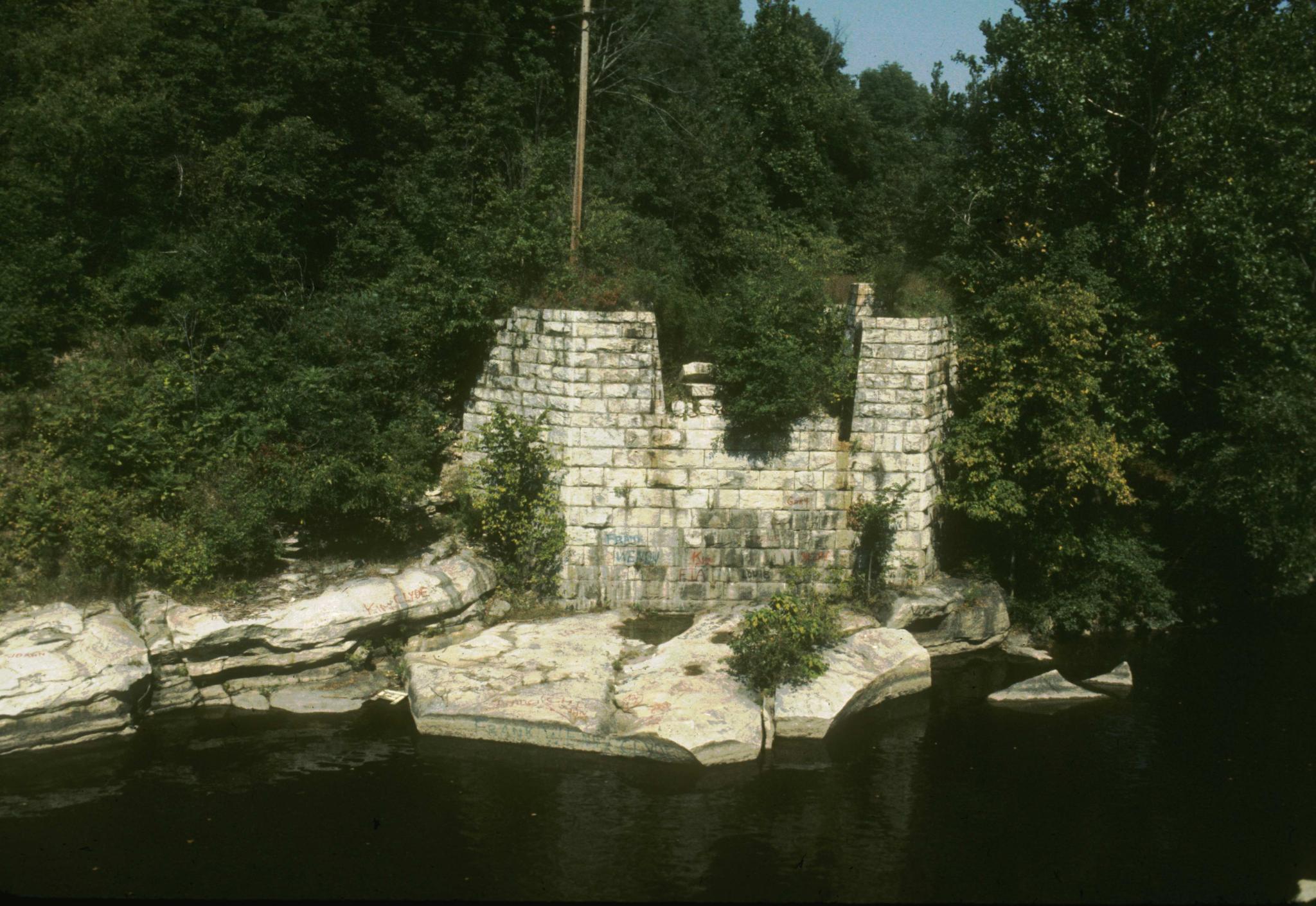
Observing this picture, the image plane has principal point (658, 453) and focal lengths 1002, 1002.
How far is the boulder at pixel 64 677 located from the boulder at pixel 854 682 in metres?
7.08

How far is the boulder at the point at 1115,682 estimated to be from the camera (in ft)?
40.5

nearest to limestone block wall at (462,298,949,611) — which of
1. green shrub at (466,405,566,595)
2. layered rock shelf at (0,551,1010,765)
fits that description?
green shrub at (466,405,566,595)

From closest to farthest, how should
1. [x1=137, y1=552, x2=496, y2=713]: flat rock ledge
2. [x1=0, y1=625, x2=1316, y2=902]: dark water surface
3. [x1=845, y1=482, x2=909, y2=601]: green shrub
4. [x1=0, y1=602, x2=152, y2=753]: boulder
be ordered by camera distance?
[x1=0, y1=625, x2=1316, y2=902]: dark water surface, [x1=0, y1=602, x2=152, y2=753]: boulder, [x1=137, y1=552, x2=496, y2=713]: flat rock ledge, [x1=845, y1=482, x2=909, y2=601]: green shrub

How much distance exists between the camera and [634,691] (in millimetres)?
11102

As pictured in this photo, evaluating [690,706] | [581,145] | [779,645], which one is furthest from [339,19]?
[690,706]

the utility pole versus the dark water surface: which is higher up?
the utility pole

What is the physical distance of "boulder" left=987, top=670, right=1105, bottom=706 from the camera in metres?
12.1

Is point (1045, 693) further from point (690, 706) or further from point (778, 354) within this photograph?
point (778, 354)

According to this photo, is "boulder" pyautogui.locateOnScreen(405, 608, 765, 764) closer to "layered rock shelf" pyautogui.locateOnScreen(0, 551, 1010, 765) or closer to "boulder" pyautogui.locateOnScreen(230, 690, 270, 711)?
"layered rock shelf" pyautogui.locateOnScreen(0, 551, 1010, 765)

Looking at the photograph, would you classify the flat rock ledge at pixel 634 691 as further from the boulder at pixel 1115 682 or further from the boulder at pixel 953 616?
the boulder at pixel 1115 682

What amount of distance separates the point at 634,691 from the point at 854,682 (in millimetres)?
2542

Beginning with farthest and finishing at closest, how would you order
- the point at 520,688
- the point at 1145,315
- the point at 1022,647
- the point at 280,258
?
1. the point at 280,258
2. the point at 1145,315
3. the point at 1022,647
4. the point at 520,688

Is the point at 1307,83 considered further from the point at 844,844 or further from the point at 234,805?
the point at 234,805

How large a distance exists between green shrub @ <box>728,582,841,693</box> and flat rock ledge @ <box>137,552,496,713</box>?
4.03 meters
